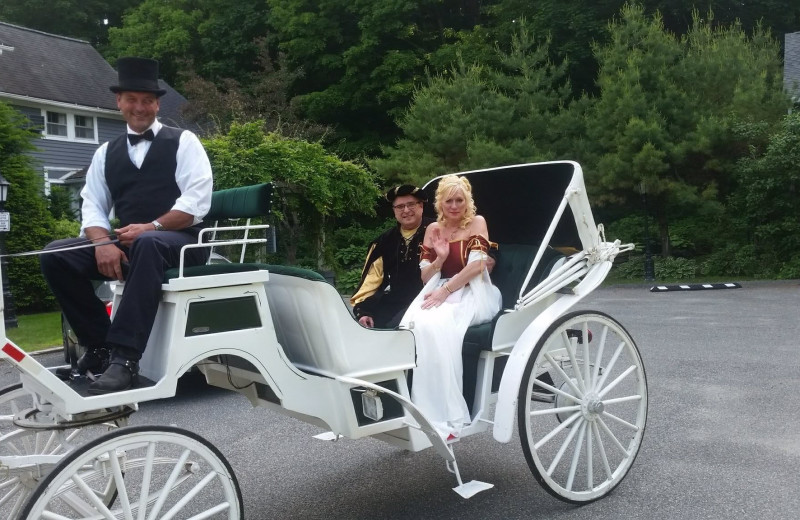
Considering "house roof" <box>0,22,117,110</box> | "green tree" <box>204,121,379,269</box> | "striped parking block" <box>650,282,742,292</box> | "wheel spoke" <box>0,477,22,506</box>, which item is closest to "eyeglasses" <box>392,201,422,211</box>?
"wheel spoke" <box>0,477,22,506</box>

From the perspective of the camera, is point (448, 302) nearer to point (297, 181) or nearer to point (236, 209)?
point (236, 209)

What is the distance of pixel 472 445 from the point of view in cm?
523

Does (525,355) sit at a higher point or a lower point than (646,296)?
higher

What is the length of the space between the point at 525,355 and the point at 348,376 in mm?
1001

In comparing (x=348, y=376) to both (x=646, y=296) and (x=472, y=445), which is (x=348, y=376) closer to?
Result: (x=472, y=445)

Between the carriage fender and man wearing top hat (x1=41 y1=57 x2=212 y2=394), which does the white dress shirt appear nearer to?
man wearing top hat (x1=41 y1=57 x2=212 y2=394)

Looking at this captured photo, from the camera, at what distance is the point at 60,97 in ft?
84.3

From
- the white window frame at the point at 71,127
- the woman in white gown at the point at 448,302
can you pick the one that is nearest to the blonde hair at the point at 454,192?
the woman in white gown at the point at 448,302

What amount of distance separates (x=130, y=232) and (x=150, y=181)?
0.34 meters

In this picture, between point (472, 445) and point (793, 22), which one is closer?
point (472, 445)

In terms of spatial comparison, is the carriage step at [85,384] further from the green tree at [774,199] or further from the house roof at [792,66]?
the house roof at [792,66]

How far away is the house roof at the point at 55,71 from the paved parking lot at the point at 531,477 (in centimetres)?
2035

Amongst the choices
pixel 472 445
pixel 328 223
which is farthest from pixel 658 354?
pixel 328 223

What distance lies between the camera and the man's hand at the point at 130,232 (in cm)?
322
